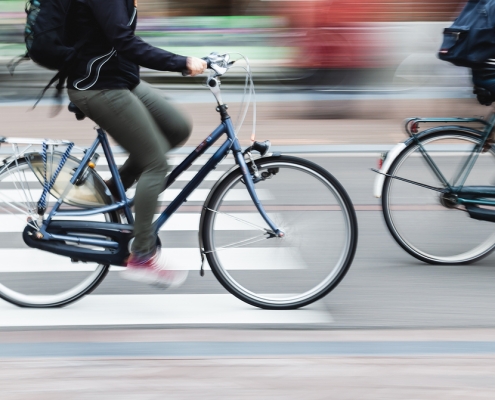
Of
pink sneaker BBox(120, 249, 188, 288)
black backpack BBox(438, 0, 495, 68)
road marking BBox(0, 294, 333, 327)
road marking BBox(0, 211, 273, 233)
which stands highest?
black backpack BBox(438, 0, 495, 68)

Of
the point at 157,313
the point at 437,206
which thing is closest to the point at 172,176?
the point at 157,313

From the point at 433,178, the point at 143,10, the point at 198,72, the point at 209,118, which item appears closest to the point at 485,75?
the point at 433,178

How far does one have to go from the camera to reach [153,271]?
4414 mm

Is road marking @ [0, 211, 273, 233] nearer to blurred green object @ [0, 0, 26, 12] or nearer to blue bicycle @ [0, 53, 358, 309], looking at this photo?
blue bicycle @ [0, 53, 358, 309]

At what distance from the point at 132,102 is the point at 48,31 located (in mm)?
547

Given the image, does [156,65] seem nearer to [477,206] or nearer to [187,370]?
[187,370]

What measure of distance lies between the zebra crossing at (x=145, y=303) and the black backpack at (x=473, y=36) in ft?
5.07

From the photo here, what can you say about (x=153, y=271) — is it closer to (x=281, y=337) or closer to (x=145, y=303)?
(x=145, y=303)

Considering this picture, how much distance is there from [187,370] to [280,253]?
116cm

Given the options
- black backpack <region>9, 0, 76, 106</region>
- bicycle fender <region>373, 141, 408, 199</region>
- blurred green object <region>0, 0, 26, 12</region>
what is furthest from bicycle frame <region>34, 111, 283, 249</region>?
blurred green object <region>0, 0, 26, 12</region>

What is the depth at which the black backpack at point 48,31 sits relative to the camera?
12.6 ft

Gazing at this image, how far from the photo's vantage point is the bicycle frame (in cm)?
434

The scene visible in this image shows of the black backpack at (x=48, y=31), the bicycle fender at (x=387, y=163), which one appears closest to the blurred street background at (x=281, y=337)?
the bicycle fender at (x=387, y=163)

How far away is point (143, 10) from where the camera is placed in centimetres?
1448
